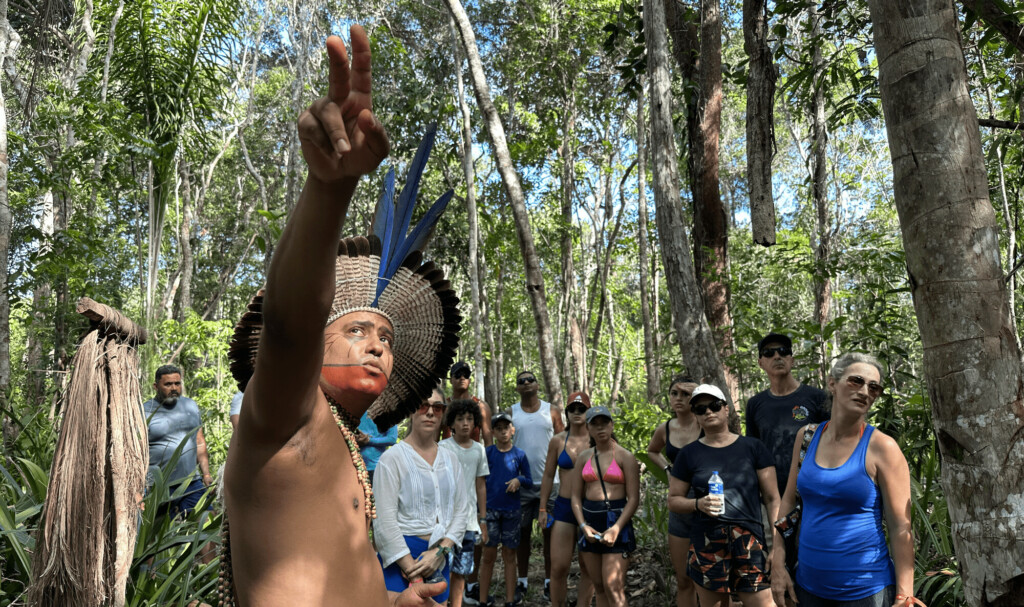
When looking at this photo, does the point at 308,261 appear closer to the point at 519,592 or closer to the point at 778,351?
the point at 778,351

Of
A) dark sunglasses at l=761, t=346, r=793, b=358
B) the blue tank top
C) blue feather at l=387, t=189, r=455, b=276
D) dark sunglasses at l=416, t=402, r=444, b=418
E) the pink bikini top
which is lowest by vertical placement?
the blue tank top

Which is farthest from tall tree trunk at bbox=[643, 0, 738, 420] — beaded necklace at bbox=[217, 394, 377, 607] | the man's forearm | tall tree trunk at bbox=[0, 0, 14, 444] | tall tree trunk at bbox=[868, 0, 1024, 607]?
tall tree trunk at bbox=[0, 0, 14, 444]

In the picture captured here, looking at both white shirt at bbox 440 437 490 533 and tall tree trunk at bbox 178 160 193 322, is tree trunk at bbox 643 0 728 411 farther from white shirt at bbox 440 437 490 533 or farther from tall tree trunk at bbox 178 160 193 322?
tall tree trunk at bbox 178 160 193 322

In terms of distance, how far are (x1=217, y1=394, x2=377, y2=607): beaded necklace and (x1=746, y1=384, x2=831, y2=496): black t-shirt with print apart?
3.67m

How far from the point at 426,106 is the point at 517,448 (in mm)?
8139

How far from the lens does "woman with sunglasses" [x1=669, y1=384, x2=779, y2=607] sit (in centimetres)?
457

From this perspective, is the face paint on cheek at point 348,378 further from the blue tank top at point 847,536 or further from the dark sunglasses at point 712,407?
the dark sunglasses at point 712,407

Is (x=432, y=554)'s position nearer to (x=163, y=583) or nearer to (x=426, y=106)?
(x=163, y=583)

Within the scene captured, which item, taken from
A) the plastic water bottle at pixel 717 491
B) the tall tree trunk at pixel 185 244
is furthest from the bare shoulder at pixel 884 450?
the tall tree trunk at pixel 185 244

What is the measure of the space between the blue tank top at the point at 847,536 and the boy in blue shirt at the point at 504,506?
350 cm

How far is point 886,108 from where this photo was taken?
246 centimetres

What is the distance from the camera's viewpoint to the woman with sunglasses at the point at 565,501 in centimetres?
607

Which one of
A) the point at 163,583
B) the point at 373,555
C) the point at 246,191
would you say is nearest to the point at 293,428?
the point at 373,555

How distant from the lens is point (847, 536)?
3570 millimetres
